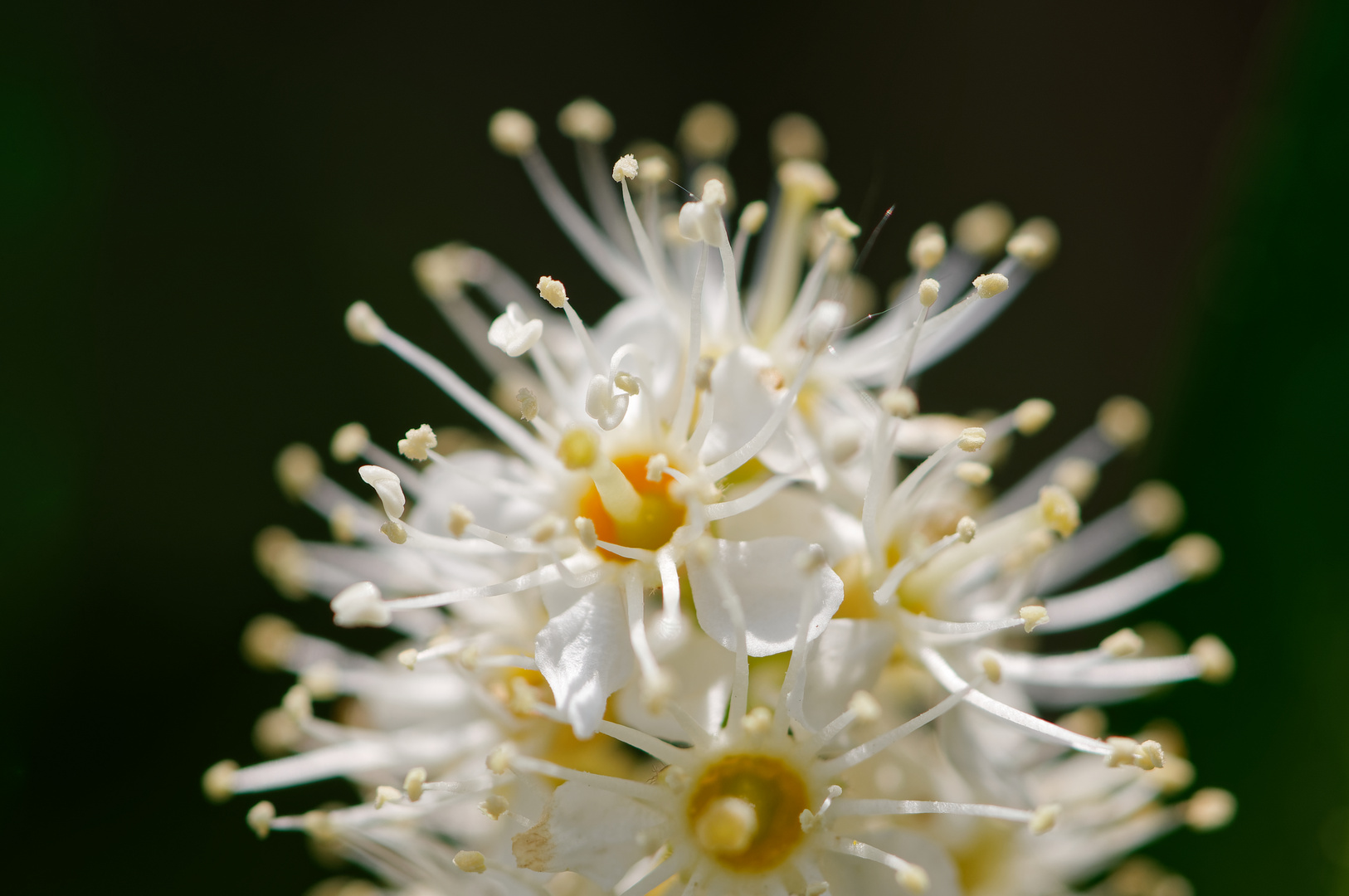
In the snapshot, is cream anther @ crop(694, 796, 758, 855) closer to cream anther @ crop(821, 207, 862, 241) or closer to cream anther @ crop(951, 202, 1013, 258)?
cream anther @ crop(821, 207, 862, 241)

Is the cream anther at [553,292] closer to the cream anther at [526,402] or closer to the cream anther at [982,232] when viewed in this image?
the cream anther at [526,402]

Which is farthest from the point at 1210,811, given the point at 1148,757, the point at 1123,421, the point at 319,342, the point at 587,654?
the point at 319,342

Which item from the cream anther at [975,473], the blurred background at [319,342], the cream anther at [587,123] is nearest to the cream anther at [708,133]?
the cream anther at [587,123]

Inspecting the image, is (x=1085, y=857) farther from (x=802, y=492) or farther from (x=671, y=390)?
(x=671, y=390)

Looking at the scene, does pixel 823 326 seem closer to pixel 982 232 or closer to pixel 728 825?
pixel 728 825

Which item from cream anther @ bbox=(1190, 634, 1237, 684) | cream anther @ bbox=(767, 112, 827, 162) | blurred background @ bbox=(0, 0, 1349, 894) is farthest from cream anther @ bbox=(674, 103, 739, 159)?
cream anther @ bbox=(1190, 634, 1237, 684)

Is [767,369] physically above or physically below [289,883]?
above

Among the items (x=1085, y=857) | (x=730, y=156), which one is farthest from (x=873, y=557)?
(x=730, y=156)

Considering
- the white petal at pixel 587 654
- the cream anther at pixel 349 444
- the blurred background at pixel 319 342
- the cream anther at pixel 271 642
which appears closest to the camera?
the white petal at pixel 587 654

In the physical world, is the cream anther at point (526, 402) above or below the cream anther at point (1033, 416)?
above
